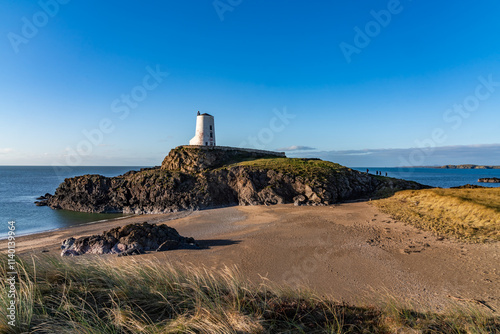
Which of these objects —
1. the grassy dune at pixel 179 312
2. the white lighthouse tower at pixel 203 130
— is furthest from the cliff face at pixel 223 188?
the grassy dune at pixel 179 312

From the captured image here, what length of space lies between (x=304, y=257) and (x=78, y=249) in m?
14.3

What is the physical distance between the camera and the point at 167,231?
55.7 feet

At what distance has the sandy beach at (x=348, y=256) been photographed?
10.2 meters

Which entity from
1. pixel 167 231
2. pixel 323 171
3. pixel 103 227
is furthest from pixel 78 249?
pixel 323 171

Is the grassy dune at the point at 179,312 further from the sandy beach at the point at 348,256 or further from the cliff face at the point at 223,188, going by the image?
the cliff face at the point at 223,188

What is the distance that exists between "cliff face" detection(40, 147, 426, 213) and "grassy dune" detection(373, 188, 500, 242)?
7132mm

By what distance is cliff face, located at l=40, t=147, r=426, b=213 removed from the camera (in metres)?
34.1

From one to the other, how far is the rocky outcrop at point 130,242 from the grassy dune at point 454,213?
1823 cm

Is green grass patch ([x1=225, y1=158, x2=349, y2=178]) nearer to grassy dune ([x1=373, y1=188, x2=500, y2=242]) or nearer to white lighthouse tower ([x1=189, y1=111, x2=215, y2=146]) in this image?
grassy dune ([x1=373, y1=188, x2=500, y2=242])

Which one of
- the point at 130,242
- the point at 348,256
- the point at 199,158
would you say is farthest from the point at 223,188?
the point at 348,256

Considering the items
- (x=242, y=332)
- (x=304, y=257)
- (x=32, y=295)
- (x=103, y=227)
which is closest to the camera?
(x=242, y=332)

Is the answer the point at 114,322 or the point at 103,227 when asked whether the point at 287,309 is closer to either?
the point at 114,322

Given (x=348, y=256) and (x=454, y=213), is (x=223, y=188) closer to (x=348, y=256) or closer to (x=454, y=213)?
(x=348, y=256)

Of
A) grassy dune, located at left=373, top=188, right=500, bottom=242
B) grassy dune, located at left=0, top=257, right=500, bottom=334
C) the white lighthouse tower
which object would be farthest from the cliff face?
grassy dune, located at left=0, top=257, right=500, bottom=334
